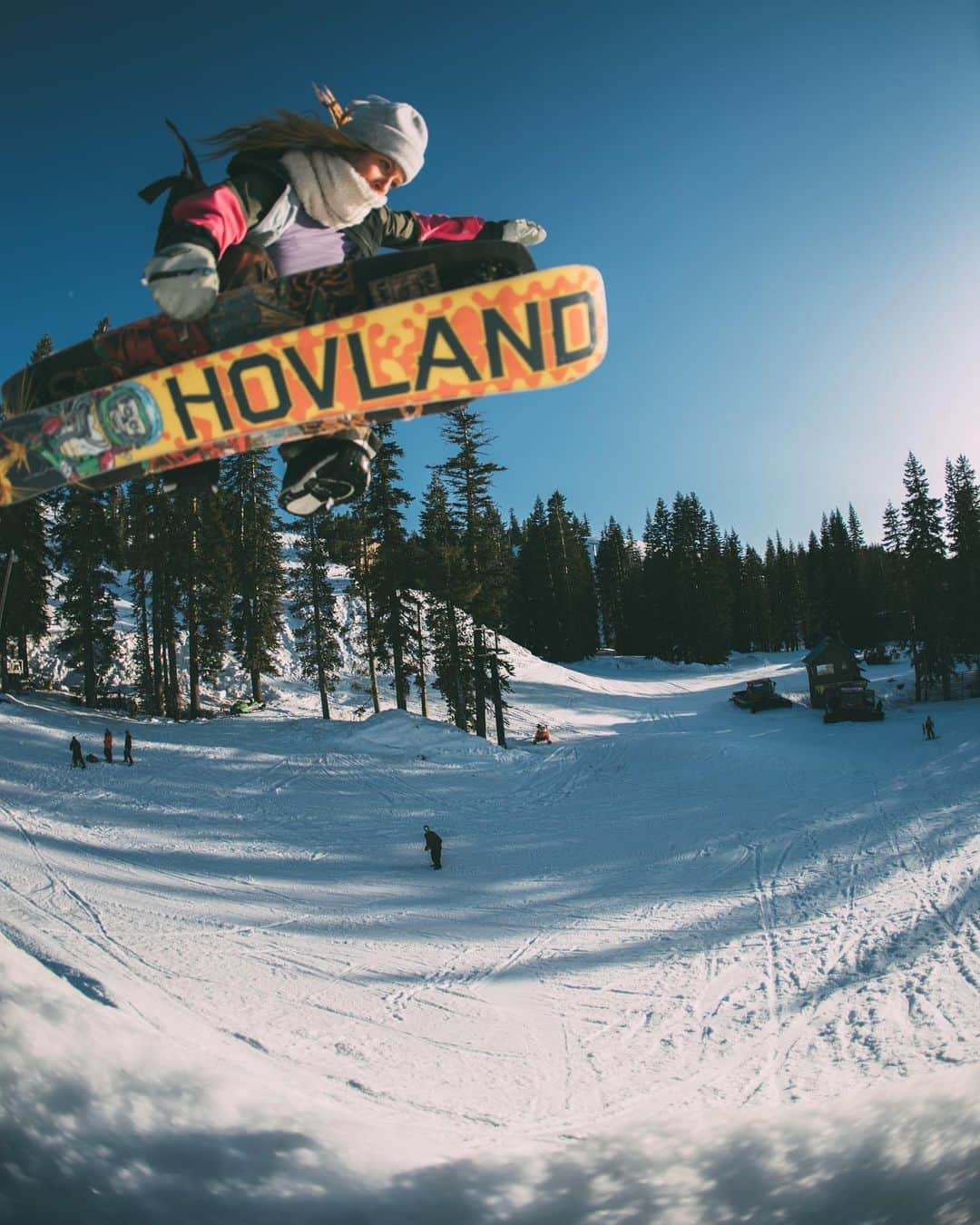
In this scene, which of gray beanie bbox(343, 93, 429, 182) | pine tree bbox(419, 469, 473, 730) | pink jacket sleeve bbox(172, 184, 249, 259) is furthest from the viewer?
pine tree bbox(419, 469, 473, 730)

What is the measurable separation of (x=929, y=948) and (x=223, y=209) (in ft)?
44.0

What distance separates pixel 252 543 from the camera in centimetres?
2627

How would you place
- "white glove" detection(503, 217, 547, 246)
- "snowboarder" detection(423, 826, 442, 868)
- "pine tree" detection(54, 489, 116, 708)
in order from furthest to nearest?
"pine tree" detection(54, 489, 116, 708) → "snowboarder" detection(423, 826, 442, 868) → "white glove" detection(503, 217, 547, 246)

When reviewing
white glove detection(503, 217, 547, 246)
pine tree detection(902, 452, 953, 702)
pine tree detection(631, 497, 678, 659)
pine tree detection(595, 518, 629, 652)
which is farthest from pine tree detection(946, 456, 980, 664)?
white glove detection(503, 217, 547, 246)

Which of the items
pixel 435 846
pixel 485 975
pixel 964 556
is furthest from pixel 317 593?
pixel 964 556

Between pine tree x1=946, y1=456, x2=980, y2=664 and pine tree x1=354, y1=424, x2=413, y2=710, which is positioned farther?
pine tree x1=946, y1=456, x2=980, y2=664

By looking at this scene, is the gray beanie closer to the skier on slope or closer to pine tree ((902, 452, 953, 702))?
the skier on slope

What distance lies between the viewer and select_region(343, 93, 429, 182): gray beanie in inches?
107

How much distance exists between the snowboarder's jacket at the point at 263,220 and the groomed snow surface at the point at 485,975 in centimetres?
326

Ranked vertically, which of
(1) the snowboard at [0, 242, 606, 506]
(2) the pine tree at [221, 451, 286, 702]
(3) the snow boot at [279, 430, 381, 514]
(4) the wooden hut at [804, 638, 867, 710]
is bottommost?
(4) the wooden hut at [804, 638, 867, 710]

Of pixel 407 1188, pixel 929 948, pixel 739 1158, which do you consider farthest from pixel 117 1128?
pixel 929 948

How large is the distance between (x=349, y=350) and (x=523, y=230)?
4.64 ft

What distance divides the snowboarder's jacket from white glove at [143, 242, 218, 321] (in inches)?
3.6

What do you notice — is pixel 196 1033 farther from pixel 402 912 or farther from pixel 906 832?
pixel 906 832
